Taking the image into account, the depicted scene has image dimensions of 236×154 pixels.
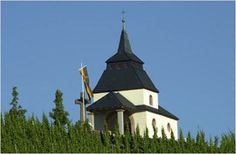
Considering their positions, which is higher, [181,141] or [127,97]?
[127,97]

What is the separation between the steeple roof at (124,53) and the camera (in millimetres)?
55094

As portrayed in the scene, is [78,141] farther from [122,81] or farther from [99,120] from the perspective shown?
[122,81]

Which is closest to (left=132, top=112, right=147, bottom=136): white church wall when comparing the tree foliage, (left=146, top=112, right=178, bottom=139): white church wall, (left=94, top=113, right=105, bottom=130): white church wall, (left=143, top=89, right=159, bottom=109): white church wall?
(left=146, top=112, right=178, bottom=139): white church wall

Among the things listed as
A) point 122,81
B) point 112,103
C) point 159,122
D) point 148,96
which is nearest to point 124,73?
point 122,81

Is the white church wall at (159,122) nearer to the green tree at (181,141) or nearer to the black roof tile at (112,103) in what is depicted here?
the black roof tile at (112,103)

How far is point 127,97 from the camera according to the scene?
54.0m

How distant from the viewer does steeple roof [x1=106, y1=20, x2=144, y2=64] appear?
55094 mm

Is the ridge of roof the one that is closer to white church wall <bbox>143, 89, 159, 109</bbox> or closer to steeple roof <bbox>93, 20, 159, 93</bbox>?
white church wall <bbox>143, 89, 159, 109</bbox>

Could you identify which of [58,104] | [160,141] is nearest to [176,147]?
[160,141]

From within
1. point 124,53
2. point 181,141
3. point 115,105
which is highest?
point 124,53

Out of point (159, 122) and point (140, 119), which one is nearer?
point (140, 119)

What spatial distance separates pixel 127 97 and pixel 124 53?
3047mm

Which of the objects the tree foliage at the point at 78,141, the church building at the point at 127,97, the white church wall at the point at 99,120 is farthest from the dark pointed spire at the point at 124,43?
the tree foliage at the point at 78,141

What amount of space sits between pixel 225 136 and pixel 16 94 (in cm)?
1700
